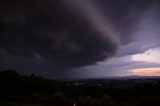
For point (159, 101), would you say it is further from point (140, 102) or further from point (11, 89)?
point (11, 89)

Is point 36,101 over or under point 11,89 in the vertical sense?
under

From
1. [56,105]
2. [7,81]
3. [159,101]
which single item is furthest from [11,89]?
[159,101]

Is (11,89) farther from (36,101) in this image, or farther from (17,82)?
(36,101)

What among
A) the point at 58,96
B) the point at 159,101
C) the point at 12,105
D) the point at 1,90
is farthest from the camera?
the point at 1,90

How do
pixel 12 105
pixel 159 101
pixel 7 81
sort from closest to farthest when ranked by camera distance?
pixel 12 105, pixel 159 101, pixel 7 81

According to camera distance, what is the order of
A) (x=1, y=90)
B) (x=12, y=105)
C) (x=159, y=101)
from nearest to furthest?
1. (x=12, y=105)
2. (x=159, y=101)
3. (x=1, y=90)

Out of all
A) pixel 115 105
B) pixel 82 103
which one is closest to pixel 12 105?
pixel 82 103

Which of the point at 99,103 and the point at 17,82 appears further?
the point at 17,82

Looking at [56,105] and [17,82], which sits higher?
[17,82]

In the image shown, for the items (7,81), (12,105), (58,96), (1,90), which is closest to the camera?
(12,105)
